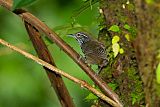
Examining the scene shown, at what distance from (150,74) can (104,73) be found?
353 millimetres

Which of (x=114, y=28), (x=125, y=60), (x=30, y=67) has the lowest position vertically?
(x=125, y=60)

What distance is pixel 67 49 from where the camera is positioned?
6.11 ft

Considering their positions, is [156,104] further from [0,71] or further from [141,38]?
[0,71]

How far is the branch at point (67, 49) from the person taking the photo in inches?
73.7

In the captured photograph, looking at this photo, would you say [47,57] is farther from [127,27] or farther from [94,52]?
[127,27]

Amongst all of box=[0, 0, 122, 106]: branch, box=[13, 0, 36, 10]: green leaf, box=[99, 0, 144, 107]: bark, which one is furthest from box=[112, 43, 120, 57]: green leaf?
box=[13, 0, 36, 10]: green leaf

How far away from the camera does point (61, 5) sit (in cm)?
288

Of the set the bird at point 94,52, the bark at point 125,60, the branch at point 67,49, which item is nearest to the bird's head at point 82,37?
the bird at point 94,52

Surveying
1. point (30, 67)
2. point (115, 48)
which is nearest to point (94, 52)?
point (115, 48)

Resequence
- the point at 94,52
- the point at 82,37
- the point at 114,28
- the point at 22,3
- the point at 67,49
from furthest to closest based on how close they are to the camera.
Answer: the point at 82,37 → the point at 94,52 → the point at 114,28 → the point at 67,49 → the point at 22,3

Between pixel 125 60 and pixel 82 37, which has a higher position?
pixel 82 37

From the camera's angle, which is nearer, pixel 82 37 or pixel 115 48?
pixel 115 48

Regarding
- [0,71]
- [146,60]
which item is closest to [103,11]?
[146,60]

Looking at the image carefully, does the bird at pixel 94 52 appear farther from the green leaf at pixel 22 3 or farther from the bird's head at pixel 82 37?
the green leaf at pixel 22 3
